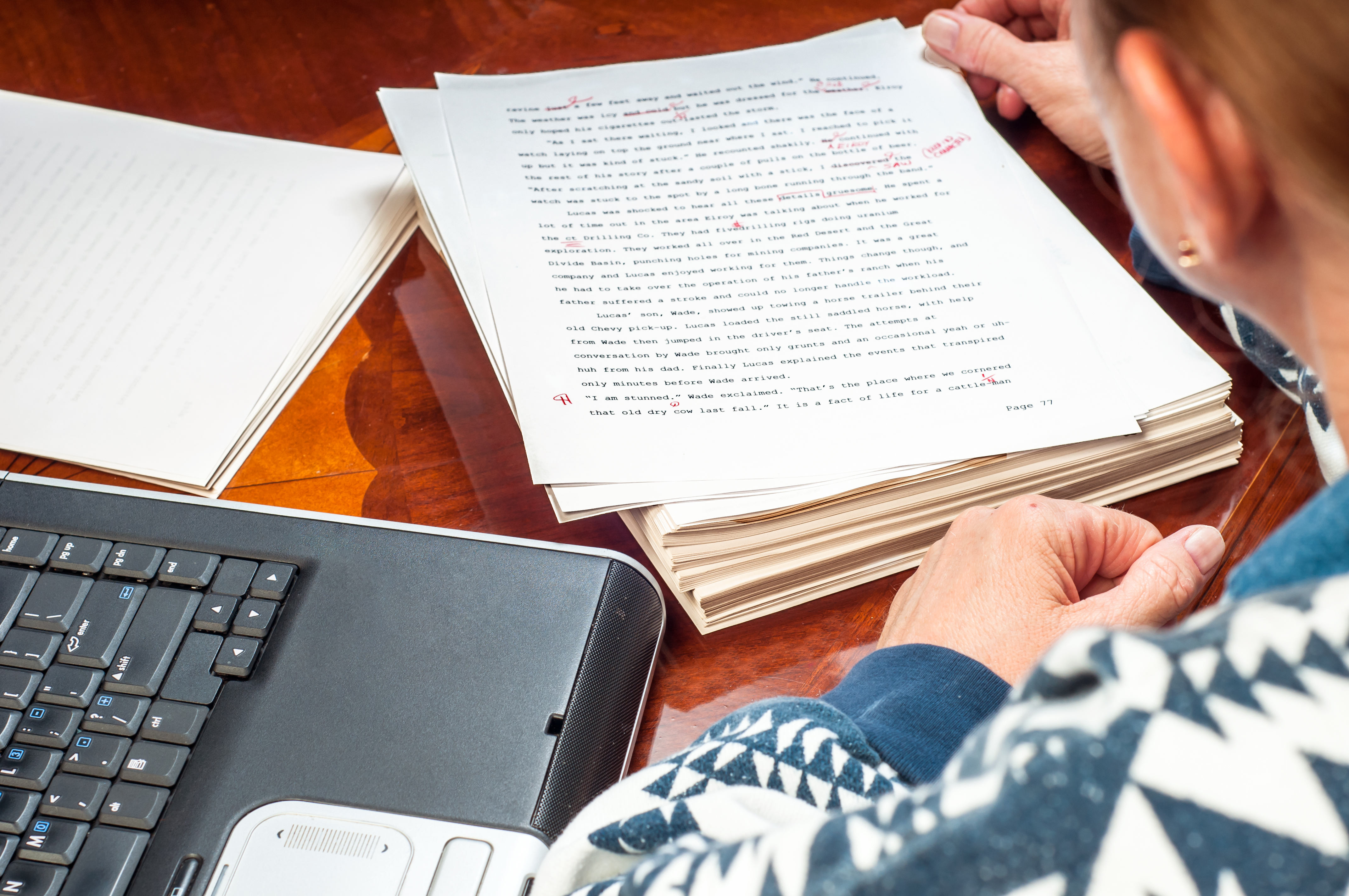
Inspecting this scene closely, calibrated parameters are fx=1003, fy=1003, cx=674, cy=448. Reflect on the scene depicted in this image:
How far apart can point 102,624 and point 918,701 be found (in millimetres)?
346

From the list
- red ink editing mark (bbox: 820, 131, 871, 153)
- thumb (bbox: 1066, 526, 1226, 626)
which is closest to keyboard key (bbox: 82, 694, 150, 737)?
thumb (bbox: 1066, 526, 1226, 626)

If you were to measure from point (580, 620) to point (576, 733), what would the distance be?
0.17 ft

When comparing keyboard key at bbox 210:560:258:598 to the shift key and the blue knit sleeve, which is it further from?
the blue knit sleeve

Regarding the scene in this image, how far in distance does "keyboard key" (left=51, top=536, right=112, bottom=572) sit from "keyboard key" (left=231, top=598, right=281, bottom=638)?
0.23 ft

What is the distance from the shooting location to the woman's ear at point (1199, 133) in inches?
9.1

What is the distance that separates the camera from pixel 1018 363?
53 centimetres

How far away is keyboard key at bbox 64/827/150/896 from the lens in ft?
1.22

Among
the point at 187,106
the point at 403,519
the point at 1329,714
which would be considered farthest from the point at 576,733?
the point at 187,106

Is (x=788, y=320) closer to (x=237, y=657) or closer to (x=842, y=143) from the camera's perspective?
(x=842, y=143)

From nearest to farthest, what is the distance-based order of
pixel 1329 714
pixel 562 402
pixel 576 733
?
pixel 1329 714, pixel 576 733, pixel 562 402

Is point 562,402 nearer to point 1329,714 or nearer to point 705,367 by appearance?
point 705,367

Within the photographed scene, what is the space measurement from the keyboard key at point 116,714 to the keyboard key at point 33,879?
5cm

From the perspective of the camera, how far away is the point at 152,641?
0.43 meters

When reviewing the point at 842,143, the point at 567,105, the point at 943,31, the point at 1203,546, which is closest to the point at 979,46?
the point at 943,31
